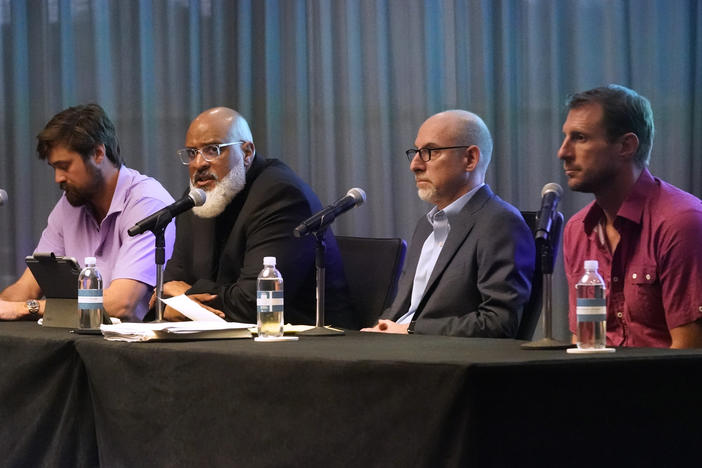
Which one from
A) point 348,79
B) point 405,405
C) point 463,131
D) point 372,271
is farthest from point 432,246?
point 348,79

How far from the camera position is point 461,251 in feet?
9.52

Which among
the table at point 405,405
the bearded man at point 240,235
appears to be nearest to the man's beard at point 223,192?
the bearded man at point 240,235

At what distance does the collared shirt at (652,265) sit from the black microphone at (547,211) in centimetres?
50

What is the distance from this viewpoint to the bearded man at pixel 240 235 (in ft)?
10.9

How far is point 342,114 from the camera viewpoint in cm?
492

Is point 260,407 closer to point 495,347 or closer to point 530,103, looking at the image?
point 495,347

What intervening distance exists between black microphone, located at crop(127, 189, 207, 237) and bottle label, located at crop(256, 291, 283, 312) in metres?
0.50

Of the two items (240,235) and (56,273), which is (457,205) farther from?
(56,273)

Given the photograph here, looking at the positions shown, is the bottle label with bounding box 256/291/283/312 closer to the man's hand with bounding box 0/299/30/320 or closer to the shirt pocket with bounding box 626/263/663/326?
the shirt pocket with bounding box 626/263/663/326

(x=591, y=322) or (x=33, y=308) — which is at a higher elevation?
(x=591, y=322)

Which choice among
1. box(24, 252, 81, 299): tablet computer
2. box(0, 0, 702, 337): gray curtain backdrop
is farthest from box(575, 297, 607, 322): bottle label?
box(0, 0, 702, 337): gray curtain backdrop

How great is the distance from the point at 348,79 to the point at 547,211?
3061 mm

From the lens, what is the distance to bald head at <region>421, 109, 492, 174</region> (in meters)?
3.22

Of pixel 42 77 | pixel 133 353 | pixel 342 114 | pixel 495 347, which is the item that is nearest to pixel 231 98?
pixel 342 114
